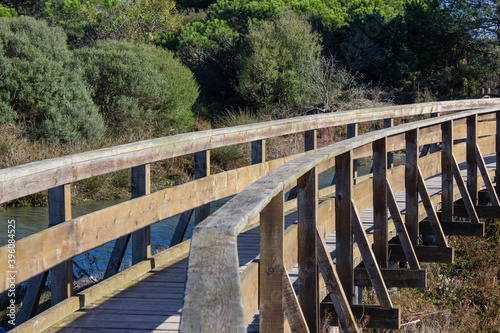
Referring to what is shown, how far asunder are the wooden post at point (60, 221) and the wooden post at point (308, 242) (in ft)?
3.72

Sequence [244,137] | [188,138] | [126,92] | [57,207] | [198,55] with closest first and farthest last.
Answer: [57,207] → [188,138] → [244,137] → [126,92] → [198,55]

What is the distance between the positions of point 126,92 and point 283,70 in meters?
8.42

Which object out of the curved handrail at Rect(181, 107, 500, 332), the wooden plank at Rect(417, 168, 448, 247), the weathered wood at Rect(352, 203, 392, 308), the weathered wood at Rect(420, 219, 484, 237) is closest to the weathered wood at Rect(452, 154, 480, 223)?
the weathered wood at Rect(420, 219, 484, 237)

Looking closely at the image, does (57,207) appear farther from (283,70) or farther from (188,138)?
(283,70)

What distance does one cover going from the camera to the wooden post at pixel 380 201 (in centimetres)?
439

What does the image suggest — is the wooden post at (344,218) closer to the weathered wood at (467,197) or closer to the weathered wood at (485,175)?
the weathered wood at (467,197)

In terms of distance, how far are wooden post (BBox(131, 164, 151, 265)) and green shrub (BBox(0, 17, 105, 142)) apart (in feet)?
47.1

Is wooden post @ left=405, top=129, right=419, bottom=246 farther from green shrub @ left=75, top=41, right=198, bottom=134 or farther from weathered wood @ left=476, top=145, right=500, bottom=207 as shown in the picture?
green shrub @ left=75, top=41, right=198, bottom=134

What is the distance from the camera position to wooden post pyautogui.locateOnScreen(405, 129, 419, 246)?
5.08m

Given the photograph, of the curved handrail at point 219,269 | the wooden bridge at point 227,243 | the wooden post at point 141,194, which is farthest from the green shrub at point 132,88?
the curved handrail at point 219,269

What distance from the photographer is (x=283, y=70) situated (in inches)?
1059

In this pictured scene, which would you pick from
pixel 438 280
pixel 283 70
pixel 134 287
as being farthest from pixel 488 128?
pixel 283 70

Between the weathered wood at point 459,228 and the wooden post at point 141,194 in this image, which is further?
the weathered wood at point 459,228

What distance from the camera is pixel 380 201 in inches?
177
